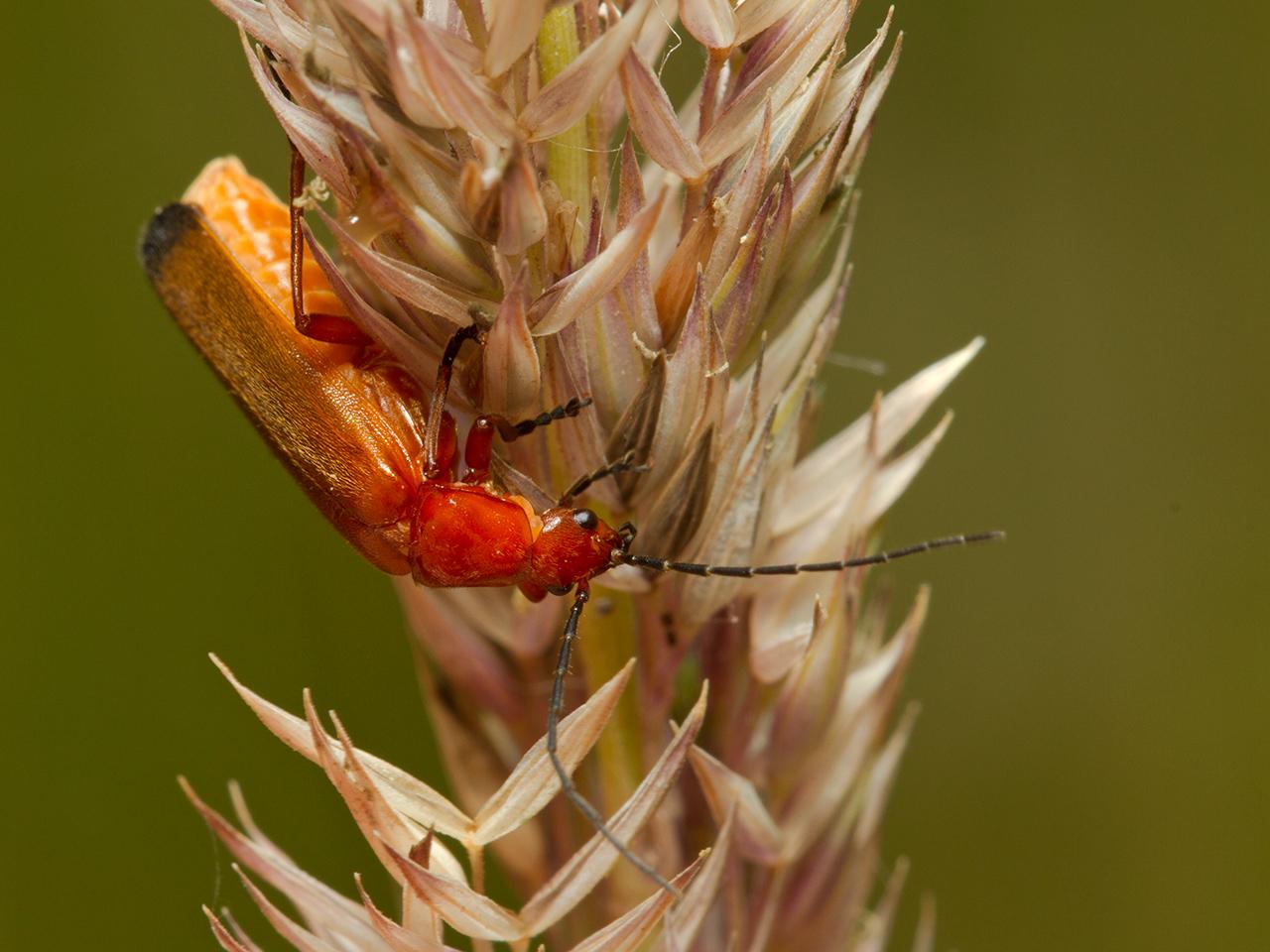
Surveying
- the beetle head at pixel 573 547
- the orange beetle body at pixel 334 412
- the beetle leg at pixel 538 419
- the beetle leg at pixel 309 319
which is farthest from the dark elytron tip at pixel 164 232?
the beetle head at pixel 573 547

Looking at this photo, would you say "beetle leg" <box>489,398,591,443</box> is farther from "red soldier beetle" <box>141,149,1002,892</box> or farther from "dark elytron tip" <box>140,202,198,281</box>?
"dark elytron tip" <box>140,202,198,281</box>

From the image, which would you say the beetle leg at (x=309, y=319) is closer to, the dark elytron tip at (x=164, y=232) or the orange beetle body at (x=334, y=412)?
the orange beetle body at (x=334, y=412)

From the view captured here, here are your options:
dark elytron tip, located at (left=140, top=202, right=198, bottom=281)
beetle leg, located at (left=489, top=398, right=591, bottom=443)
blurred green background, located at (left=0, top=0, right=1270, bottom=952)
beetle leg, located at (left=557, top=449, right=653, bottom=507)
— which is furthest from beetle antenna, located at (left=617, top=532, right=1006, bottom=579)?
blurred green background, located at (left=0, top=0, right=1270, bottom=952)

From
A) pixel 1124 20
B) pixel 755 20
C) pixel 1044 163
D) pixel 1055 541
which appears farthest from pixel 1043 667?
pixel 755 20

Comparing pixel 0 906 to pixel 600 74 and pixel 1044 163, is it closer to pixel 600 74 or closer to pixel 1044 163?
pixel 600 74

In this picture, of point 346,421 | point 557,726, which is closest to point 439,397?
point 346,421

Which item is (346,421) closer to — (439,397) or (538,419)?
(439,397)
